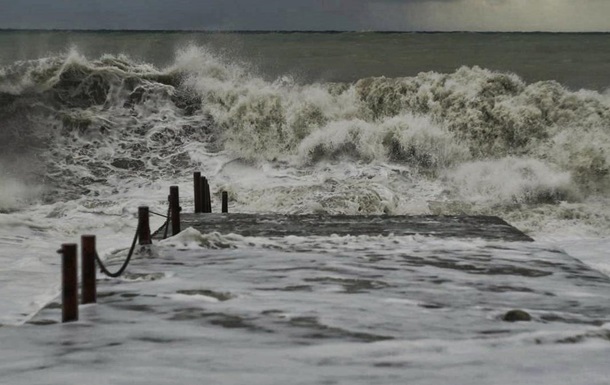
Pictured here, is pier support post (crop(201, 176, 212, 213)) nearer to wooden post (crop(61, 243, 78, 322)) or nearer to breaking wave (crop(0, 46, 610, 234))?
breaking wave (crop(0, 46, 610, 234))

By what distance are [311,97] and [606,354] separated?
914 inches

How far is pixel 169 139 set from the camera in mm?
27375

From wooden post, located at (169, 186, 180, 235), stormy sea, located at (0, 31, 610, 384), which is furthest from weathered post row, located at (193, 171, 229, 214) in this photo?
wooden post, located at (169, 186, 180, 235)

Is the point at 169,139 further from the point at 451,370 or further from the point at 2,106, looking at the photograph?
the point at 451,370

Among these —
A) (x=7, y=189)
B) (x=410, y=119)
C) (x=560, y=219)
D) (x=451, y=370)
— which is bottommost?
(x=451, y=370)

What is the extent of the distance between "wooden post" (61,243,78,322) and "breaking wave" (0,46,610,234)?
1362 cm

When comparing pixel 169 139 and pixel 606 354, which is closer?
pixel 606 354

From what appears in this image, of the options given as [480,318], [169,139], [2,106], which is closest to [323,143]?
[169,139]

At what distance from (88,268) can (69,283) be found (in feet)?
1.84

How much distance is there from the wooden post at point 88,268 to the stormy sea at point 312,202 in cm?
12

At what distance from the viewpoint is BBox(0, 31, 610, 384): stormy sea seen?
6000 millimetres

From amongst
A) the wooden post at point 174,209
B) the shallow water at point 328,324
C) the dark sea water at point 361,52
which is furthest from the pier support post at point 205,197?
the dark sea water at point 361,52

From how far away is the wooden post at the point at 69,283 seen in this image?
6.67 m

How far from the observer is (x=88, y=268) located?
7273mm
